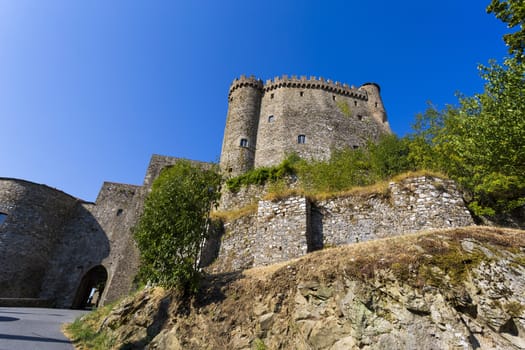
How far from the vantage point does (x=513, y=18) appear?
873cm

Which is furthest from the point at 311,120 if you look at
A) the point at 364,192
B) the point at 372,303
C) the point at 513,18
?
the point at 372,303

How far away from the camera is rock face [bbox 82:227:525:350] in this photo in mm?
5871

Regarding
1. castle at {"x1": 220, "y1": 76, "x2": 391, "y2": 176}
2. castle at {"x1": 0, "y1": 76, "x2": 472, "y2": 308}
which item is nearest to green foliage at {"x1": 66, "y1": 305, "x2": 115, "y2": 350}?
castle at {"x1": 0, "y1": 76, "x2": 472, "y2": 308}

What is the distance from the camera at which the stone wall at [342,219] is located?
11297 mm

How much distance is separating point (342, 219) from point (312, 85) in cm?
2372

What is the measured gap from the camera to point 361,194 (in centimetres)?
1309

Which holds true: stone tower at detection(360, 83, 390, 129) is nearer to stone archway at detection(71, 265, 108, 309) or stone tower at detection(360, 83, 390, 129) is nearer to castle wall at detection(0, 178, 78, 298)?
stone archway at detection(71, 265, 108, 309)

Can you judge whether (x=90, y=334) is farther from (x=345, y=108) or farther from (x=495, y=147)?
(x=345, y=108)

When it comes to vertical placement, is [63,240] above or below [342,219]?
above

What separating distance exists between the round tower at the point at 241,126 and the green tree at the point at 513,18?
63.3ft

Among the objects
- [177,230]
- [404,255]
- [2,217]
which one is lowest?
[404,255]

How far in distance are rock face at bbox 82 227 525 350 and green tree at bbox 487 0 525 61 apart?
20.7 feet

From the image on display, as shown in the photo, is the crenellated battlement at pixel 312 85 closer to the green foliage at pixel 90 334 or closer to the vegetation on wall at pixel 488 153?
the vegetation on wall at pixel 488 153

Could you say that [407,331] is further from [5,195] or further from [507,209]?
[5,195]
